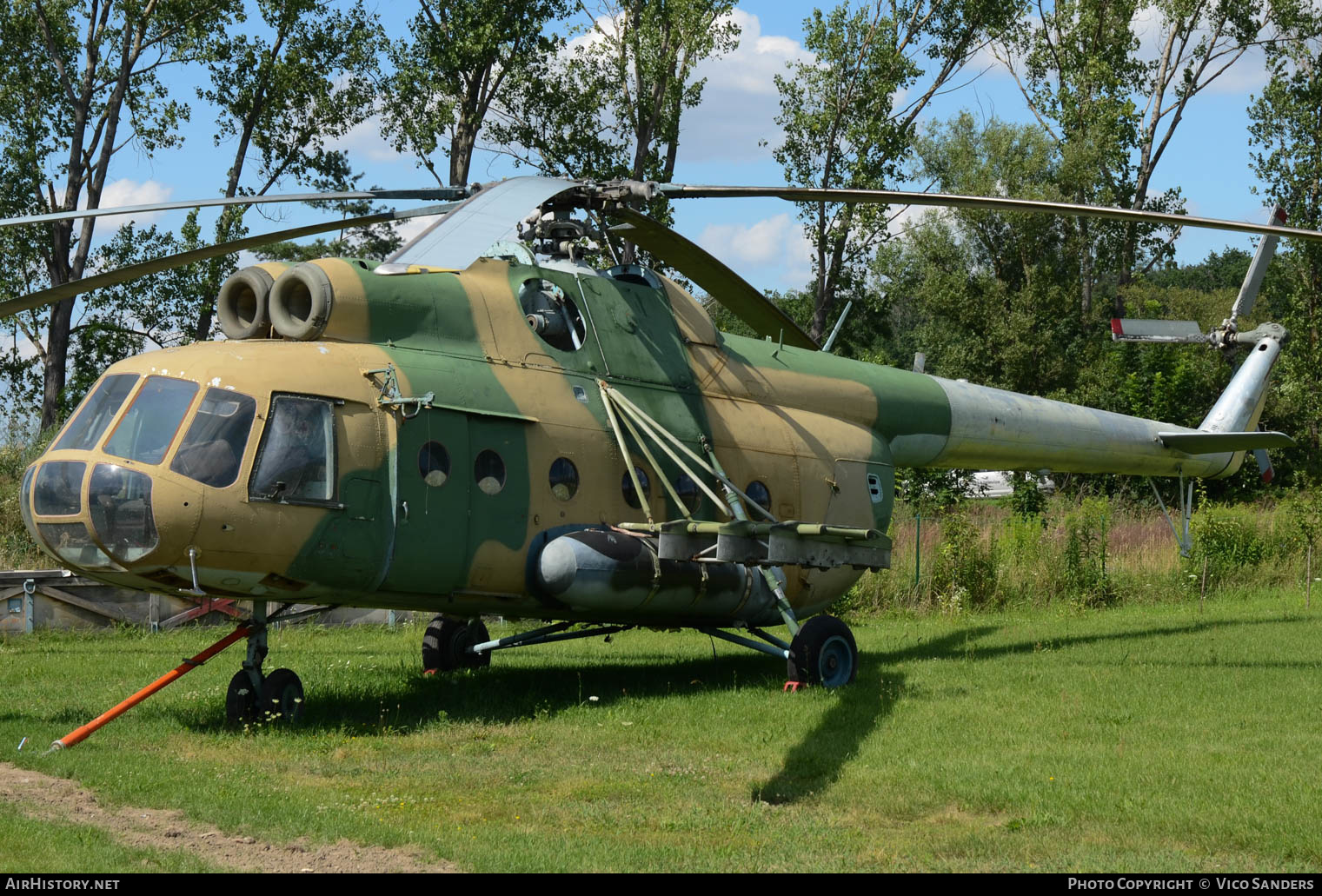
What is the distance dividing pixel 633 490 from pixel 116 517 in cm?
455

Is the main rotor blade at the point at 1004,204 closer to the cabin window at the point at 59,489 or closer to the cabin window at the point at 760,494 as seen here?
the cabin window at the point at 760,494

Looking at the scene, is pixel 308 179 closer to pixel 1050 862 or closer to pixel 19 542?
pixel 19 542

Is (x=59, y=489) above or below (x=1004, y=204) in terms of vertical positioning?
below

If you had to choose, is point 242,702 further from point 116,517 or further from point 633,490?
point 633,490

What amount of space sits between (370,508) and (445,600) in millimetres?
1203

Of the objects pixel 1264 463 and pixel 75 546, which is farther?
pixel 1264 463

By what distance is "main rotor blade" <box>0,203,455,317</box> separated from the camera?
9.01m

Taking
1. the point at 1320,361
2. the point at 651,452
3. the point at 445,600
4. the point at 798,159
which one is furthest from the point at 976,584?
the point at 1320,361

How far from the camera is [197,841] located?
660 centimetres

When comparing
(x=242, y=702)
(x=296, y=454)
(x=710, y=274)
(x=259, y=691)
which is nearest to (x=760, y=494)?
(x=710, y=274)

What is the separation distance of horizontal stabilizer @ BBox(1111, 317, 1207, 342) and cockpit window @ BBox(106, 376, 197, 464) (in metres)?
12.6

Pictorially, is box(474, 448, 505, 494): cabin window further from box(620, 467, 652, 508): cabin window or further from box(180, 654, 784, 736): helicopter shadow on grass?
box(180, 654, 784, 736): helicopter shadow on grass

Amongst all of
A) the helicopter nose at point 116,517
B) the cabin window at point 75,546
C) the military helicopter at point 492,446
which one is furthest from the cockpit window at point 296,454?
the cabin window at point 75,546

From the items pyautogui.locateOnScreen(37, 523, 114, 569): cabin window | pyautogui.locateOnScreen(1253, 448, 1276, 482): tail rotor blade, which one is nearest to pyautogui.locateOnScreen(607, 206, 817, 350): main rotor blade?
pyautogui.locateOnScreen(37, 523, 114, 569): cabin window
